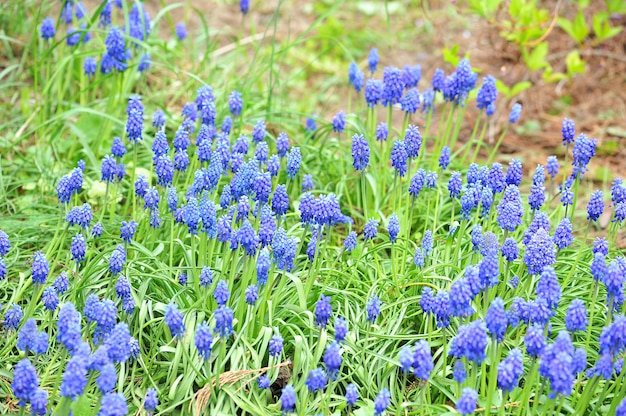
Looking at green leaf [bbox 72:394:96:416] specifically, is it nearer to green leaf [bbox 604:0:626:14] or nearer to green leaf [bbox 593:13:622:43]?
green leaf [bbox 593:13:622:43]

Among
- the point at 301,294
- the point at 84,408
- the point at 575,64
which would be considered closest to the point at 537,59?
the point at 575,64

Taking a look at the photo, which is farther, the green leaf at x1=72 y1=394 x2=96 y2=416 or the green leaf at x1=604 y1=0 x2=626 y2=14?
the green leaf at x1=604 y1=0 x2=626 y2=14

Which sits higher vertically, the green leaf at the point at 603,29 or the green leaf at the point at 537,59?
the green leaf at the point at 603,29

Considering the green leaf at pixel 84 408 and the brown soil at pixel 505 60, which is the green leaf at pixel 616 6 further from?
the green leaf at pixel 84 408

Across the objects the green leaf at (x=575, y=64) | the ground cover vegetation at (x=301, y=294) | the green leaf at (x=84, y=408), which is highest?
the green leaf at (x=575, y=64)

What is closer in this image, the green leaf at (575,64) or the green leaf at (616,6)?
the green leaf at (575,64)

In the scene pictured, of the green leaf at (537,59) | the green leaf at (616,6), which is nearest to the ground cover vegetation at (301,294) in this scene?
the green leaf at (537,59)

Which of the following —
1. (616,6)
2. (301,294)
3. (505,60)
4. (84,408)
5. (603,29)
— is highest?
(616,6)

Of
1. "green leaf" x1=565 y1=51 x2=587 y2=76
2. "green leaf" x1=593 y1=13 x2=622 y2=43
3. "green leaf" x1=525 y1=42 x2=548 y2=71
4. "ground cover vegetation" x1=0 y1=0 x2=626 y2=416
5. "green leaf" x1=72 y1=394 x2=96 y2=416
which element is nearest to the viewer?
"ground cover vegetation" x1=0 y1=0 x2=626 y2=416

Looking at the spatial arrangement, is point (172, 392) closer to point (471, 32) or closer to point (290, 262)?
point (290, 262)

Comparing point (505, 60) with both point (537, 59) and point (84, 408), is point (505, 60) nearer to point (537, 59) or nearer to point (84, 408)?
point (537, 59)

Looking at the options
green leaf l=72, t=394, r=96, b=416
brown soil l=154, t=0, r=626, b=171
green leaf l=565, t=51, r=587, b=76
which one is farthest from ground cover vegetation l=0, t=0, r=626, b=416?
green leaf l=565, t=51, r=587, b=76
